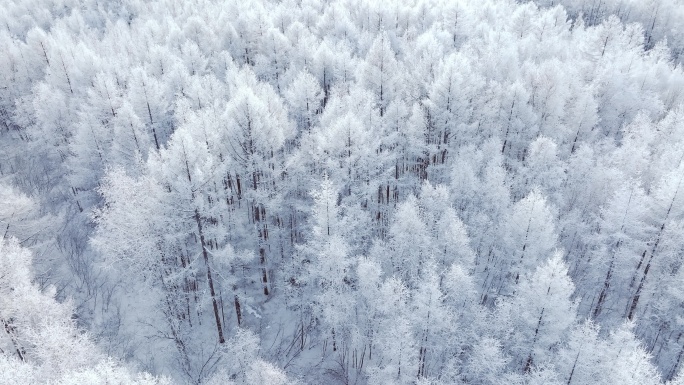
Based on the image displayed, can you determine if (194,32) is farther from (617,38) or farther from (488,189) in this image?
(617,38)

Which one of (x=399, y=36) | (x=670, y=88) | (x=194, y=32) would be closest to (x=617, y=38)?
(x=670, y=88)

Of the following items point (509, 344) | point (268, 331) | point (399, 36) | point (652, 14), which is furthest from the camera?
point (652, 14)

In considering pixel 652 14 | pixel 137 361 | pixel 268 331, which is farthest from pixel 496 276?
pixel 652 14

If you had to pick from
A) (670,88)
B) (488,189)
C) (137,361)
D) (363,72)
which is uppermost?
(363,72)

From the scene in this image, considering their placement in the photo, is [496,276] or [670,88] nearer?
[496,276]

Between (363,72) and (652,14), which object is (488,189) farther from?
(652,14)

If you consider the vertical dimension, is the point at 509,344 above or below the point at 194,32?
below

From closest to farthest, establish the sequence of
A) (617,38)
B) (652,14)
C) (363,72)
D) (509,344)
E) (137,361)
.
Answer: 1. (509,344)
2. (137,361)
3. (363,72)
4. (617,38)
5. (652,14)
